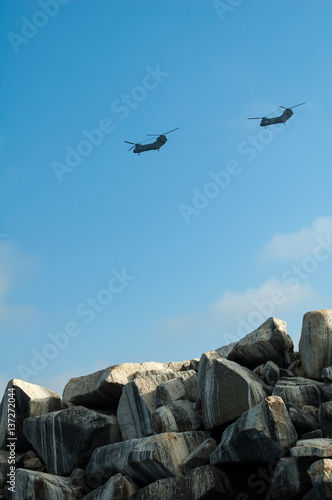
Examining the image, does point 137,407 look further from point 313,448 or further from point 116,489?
point 313,448

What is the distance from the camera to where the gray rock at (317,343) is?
2394cm

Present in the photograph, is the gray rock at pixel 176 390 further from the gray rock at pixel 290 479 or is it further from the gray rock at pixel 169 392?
the gray rock at pixel 290 479

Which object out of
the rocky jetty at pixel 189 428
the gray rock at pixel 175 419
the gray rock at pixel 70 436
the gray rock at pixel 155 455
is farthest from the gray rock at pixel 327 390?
the gray rock at pixel 70 436

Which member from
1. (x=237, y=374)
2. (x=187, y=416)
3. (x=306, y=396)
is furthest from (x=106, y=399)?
(x=306, y=396)

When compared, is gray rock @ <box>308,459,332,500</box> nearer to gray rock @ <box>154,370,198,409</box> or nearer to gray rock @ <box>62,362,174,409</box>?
gray rock @ <box>154,370,198,409</box>

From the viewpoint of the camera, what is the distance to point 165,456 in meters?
21.6

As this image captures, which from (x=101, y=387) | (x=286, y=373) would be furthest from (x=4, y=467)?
(x=286, y=373)

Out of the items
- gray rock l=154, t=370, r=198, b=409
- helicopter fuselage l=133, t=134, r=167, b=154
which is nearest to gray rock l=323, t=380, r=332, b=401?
gray rock l=154, t=370, r=198, b=409

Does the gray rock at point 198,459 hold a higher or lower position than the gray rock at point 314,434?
higher

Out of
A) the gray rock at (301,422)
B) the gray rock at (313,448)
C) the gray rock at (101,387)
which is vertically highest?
the gray rock at (101,387)

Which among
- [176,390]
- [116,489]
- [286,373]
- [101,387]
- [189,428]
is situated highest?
[101,387]

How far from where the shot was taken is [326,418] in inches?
790

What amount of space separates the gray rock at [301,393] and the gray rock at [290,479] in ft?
11.7

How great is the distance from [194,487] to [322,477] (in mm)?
4979
